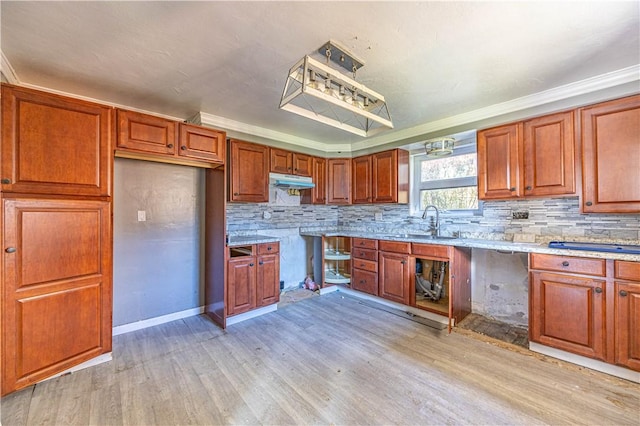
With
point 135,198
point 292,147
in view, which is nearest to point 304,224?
Result: point 292,147

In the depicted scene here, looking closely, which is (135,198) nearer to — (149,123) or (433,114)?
(149,123)

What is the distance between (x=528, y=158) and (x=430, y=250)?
4.22 feet

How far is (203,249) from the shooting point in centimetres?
323

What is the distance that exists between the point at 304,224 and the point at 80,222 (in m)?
2.81

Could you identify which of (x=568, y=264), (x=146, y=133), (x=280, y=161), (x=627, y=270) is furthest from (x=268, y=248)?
(x=627, y=270)

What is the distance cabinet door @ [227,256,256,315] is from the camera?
2.84 metres

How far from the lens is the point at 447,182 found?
3467 mm

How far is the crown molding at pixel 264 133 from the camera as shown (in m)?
3.07

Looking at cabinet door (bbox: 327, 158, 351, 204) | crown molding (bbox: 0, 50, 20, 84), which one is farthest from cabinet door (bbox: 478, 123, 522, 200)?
crown molding (bbox: 0, 50, 20, 84)

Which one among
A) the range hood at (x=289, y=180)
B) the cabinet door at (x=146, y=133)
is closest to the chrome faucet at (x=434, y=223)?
the range hood at (x=289, y=180)

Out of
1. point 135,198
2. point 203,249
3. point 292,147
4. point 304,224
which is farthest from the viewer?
point 304,224

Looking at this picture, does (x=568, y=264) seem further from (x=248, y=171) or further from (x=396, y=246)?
(x=248, y=171)

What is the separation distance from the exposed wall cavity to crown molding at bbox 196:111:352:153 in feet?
2.02

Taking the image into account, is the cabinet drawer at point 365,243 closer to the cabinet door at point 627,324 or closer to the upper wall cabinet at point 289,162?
the upper wall cabinet at point 289,162
